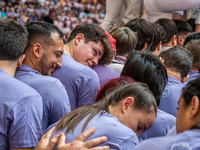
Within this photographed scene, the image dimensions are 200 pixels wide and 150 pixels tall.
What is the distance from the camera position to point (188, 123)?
96 centimetres

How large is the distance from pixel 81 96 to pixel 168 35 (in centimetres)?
185

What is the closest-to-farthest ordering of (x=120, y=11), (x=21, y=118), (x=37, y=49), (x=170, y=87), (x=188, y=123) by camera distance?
Answer: (x=188, y=123) < (x=21, y=118) < (x=37, y=49) < (x=170, y=87) < (x=120, y=11)

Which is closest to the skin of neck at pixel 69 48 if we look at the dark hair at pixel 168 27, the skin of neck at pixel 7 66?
the skin of neck at pixel 7 66

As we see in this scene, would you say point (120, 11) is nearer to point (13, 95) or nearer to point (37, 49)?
point (37, 49)

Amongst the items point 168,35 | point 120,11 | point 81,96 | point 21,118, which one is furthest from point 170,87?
point 120,11

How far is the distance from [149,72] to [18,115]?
74cm

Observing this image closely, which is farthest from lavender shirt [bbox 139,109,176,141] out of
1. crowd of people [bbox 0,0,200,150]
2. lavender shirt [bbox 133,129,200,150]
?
lavender shirt [bbox 133,129,200,150]

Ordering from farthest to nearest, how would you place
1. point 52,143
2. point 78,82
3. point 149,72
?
point 78,82 < point 149,72 < point 52,143

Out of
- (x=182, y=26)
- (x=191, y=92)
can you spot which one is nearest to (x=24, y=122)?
(x=191, y=92)

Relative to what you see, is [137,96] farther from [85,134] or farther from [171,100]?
[171,100]

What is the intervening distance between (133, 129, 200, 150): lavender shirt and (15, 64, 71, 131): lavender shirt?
57 centimetres

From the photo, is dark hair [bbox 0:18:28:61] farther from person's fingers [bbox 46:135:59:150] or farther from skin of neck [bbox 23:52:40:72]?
person's fingers [bbox 46:135:59:150]

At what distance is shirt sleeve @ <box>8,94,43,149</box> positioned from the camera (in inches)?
45.2

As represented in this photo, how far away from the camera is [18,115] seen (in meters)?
1.15
